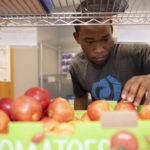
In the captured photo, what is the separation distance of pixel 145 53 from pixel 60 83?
6.36 feet

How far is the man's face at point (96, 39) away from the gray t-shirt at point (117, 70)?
0.60ft

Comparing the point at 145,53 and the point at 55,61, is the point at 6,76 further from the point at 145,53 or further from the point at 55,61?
the point at 145,53

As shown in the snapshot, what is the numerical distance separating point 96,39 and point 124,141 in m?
0.66

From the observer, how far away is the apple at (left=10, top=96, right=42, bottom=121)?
51 cm

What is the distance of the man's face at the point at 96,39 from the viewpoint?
942mm

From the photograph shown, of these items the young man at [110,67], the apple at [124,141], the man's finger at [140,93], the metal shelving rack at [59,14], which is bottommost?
the apple at [124,141]

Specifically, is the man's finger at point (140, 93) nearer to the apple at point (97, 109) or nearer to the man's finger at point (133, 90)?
the man's finger at point (133, 90)

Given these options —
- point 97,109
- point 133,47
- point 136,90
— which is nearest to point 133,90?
point 136,90

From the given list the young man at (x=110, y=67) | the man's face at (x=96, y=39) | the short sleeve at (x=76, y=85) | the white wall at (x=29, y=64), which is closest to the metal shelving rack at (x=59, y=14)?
the man's face at (x=96, y=39)

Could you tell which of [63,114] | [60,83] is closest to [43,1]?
[63,114]

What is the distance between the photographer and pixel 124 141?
0.39m

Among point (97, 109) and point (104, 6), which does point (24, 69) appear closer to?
point (104, 6)

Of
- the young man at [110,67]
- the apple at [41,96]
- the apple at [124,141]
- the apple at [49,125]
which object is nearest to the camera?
the apple at [124,141]

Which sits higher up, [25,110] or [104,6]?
[104,6]
